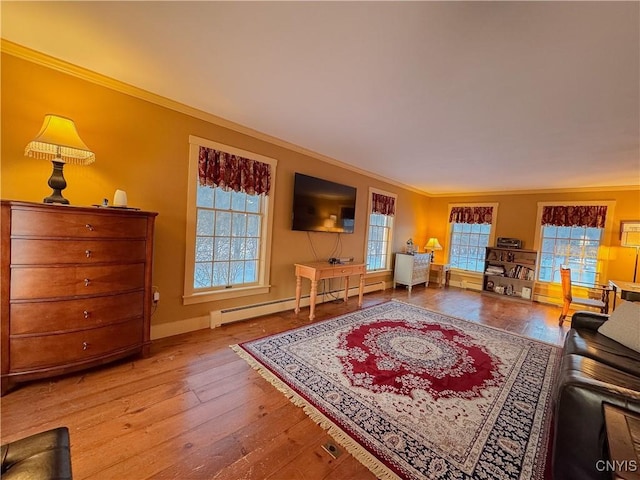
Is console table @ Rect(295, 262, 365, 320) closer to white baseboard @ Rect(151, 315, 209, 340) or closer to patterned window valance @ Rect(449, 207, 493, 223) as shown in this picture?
white baseboard @ Rect(151, 315, 209, 340)

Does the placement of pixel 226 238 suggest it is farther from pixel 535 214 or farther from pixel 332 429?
pixel 535 214

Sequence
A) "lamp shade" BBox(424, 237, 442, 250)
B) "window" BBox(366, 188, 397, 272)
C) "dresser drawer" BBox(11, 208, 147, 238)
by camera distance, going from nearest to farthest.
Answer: "dresser drawer" BBox(11, 208, 147, 238)
"window" BBox(366, 188, 397, 272)
"lamp shade" BBox(424, 237, 442, 250)

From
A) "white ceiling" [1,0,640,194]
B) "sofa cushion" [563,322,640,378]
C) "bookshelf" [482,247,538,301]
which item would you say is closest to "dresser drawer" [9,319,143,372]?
"white ceiling" [1,0,640,194]

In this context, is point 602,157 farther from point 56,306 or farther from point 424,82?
point 56,306

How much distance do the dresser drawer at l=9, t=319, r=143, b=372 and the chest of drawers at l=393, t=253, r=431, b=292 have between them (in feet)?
15.8

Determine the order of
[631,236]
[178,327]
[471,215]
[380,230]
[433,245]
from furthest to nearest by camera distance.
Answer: [433,245], [471,215], [380,230], [631,236], [178,327]

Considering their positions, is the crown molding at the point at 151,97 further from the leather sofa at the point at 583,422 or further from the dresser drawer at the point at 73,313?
the leather sofa at the point at 583,422

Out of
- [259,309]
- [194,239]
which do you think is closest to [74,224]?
[194,239]

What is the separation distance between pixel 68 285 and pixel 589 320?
4.35m

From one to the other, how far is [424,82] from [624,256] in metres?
5.54

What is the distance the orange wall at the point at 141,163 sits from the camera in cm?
197

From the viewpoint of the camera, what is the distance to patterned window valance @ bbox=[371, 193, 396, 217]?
5188mm

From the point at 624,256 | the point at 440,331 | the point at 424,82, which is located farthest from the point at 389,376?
the point at 624,256

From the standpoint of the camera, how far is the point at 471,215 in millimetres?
6266
